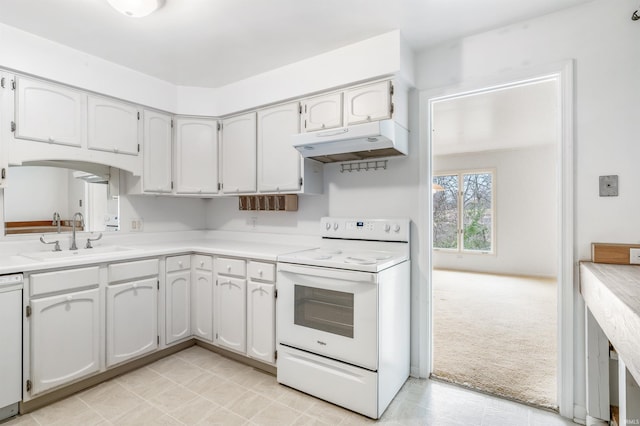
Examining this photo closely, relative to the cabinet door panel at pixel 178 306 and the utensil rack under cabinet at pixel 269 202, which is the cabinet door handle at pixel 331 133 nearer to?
the utensil rack under cabinet at pixel 269 202

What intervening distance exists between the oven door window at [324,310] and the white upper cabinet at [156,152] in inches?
69.0

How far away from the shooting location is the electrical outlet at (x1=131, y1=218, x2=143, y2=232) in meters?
3.10

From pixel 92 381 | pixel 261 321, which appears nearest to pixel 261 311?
pixel 261 321

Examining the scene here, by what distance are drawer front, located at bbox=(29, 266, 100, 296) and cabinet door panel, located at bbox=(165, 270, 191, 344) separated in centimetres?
58

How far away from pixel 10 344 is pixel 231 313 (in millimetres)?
1325

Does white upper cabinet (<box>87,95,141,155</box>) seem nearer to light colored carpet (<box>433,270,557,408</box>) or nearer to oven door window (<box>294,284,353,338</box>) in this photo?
oven door window (<box>294,284,353,338</box>)

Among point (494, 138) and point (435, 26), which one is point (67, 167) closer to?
point (435, 26)

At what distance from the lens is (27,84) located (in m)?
2.23

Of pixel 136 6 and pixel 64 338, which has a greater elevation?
pixel 136 6

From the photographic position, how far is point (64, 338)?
2094 mm

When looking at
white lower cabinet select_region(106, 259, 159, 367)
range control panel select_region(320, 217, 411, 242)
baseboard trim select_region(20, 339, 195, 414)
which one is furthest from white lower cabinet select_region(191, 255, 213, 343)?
range control panel select_region(320, 217, 411, 242)

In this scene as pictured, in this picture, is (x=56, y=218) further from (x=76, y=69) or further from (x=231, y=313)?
(x=231, y=313)

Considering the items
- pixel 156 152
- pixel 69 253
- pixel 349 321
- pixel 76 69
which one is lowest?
pixel 349 321

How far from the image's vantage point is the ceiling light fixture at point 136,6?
1.77 m
